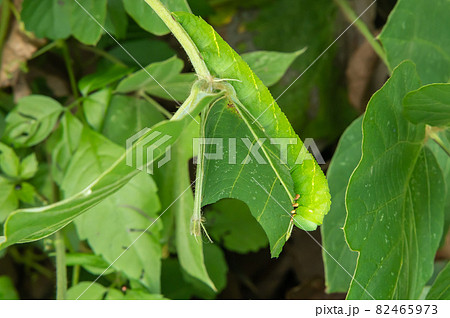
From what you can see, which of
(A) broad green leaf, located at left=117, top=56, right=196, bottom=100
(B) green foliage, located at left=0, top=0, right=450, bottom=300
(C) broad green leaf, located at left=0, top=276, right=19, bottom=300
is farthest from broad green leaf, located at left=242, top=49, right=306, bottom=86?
(C) broad green leaf, located at left=0, top=276, right=19, bottom=300

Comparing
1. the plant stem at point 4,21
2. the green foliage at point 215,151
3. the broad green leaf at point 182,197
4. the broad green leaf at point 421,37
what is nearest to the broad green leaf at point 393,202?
the green foliage at point 215,151

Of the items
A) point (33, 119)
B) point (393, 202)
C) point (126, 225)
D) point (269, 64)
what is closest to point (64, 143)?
point (33, 119)

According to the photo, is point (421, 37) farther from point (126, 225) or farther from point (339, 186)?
point (126, 225)

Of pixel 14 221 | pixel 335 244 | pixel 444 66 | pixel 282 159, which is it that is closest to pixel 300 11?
pixel 444 66

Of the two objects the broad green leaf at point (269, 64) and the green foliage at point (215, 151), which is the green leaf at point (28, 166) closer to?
the green foliage at point (215, 151)

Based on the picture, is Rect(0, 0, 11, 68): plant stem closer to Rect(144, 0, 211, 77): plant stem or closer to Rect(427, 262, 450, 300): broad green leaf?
Rect(144, 0, 211, 77): plant stem

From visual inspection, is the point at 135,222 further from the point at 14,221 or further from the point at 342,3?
the point at 342,3
